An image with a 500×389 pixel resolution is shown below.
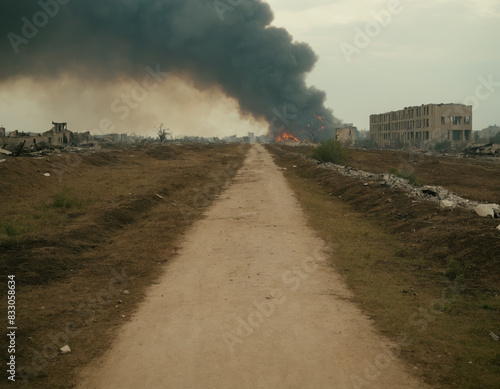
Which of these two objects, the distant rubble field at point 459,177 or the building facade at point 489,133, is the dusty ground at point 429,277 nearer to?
the distant rubble field at point 459,177

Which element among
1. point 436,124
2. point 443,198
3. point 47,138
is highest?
point 436,124

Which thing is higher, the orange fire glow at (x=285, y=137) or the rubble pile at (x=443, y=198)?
the orange fire glow at (x=285, y=137)

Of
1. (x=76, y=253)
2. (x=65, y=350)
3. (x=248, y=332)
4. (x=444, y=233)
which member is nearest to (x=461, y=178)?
(x=444, y=233)

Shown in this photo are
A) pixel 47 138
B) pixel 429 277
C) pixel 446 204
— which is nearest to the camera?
pixel 429 277

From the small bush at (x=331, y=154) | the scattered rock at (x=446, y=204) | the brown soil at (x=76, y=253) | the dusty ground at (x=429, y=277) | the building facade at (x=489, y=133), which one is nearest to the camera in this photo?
the dusty ground at (x=429, y=277)

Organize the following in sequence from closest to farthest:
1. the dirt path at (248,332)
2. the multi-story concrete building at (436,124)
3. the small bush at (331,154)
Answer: the dirt path at (248,332), the small bush at (331,154), the multi-story concrete building at (436,124)

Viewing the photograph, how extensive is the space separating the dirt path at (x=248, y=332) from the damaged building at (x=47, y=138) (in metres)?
35.4

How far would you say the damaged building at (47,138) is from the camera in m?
41.9

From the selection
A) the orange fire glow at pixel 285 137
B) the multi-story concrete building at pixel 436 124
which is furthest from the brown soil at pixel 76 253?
the orange fire glow at pixel 285 137

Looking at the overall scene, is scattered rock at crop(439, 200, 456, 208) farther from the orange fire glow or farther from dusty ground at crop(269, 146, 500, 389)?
the orange fire glow

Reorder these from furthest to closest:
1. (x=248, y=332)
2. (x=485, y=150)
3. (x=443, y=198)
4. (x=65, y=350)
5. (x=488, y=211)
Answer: (x=485, y=150) → (x=443, y=198) → (x=488, y=211) → (x=248, y=332) → (x=65, y=350)

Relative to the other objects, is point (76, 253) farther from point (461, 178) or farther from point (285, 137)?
point (285, 137)

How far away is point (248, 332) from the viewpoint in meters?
6.33

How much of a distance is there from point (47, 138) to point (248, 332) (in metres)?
48.8
